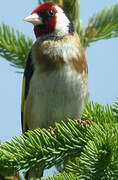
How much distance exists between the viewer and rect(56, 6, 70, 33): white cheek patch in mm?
2871

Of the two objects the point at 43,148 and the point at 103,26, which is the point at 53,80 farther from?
the point at 43,148

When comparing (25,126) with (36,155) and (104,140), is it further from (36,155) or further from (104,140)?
(104,140)

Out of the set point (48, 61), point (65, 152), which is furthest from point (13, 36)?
point (65, 152)

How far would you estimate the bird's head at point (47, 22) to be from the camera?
2.83 m

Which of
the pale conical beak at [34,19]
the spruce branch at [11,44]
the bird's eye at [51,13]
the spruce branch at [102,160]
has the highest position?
the bird's eye at [51,13]

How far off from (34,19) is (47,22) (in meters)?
0.14

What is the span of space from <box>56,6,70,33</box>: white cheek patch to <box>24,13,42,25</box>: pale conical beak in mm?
167

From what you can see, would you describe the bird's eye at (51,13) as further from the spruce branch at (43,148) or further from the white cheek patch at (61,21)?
the spruce branch at (43,148)

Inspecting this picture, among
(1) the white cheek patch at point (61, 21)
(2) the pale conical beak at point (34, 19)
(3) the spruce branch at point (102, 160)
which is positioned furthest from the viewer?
(1) the white cheek patch at point (61, 21)

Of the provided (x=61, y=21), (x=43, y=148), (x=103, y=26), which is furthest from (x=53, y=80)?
(x=43, y=148)

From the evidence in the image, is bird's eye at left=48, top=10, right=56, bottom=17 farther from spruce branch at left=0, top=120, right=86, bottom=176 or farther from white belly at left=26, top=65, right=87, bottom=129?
spruce branch at left=0, top=120, right=86, bottom=176

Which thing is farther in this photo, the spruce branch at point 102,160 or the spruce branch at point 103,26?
the spruce branch at point 103,26

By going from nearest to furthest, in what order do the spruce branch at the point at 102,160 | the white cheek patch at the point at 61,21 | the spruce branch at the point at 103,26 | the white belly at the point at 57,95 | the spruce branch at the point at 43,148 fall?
the spruce branch at the point at 102,160, the spruce branch at the point at 43,148, the white belly at the point at 57,95, the spruce branch at the point at 103,26, the white cheek patch at the point at 61,21

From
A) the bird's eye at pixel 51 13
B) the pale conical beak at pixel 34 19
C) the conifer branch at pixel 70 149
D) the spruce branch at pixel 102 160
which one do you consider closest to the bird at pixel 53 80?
the pale conical beak at pixel 34 19
